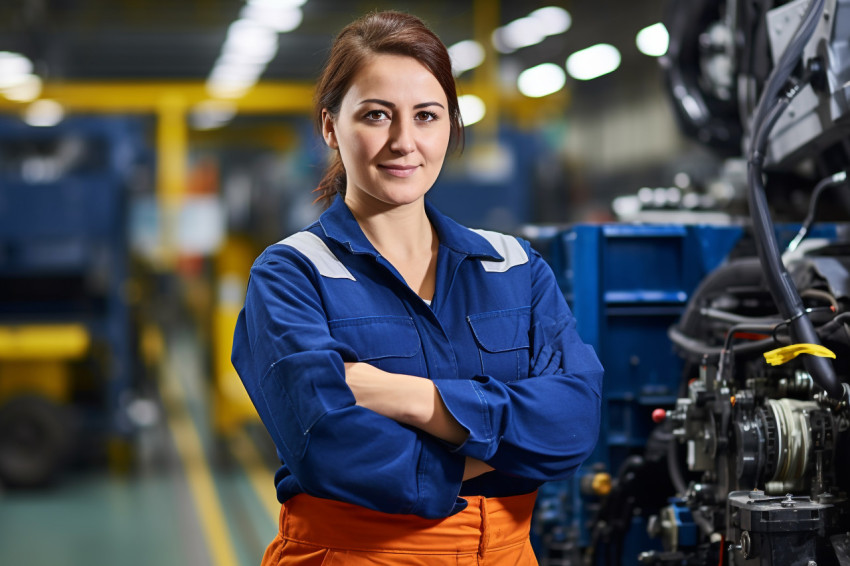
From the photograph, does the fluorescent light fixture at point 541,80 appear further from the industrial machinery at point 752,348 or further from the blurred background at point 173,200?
the industrial machinery at point 752,348

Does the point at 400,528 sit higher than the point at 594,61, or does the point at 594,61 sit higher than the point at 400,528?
the point at 594,61

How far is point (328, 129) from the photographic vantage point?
2.04 metres

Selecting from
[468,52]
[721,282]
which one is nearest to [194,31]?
[468,52]

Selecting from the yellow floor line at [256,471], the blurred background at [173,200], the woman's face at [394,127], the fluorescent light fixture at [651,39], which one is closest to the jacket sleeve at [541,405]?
the woman's face at [394,127]

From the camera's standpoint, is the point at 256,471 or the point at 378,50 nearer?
the point at 378,50

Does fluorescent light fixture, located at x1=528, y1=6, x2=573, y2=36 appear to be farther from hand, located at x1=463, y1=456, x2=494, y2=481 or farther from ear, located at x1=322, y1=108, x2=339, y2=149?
hand, located at x1=463, y1=456, x2=494, y2=481

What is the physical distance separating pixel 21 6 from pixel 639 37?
9643mm

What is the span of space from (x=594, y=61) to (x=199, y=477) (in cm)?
1347

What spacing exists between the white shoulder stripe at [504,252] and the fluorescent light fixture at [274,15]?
40.6 feet

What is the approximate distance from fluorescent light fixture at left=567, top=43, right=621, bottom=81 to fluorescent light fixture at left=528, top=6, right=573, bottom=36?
1.16 metres

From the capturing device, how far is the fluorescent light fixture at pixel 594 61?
59.8 ft

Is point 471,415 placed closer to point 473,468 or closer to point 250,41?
point 473,468

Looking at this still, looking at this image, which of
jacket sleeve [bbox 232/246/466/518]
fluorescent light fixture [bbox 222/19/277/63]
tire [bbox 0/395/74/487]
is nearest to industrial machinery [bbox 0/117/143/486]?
tire [bbox 0/395/74/487]

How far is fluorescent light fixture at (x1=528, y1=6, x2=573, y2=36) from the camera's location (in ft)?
52.4
